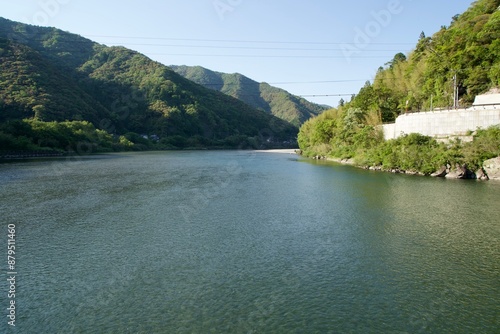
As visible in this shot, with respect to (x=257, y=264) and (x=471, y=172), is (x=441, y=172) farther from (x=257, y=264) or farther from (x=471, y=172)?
(x=257, y=264)

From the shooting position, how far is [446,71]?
35500 millimetres

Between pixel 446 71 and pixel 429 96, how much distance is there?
3547 millimetres

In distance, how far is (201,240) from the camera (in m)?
11.2

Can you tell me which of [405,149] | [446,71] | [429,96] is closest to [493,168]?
[405,149]

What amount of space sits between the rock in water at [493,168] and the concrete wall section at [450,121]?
3.46 meters

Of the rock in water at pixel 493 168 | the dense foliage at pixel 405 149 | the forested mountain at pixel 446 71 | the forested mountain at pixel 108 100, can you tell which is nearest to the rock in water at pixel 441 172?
the dense foliage at pixel 405 149

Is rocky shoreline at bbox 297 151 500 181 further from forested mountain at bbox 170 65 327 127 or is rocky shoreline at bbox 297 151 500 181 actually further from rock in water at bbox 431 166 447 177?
forested mountain at bbox 170 65 327 127

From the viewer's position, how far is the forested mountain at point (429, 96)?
26016 millimetres

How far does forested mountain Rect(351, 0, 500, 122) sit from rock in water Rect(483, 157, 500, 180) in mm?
11567

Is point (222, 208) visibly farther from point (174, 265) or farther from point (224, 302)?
point (224, 302)

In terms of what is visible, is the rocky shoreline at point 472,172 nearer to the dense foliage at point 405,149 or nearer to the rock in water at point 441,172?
the rock in water at point 441,172

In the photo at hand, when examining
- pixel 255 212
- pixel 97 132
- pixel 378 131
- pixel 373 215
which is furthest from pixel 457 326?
pixel 97 132

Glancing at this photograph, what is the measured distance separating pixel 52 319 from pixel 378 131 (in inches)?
1478

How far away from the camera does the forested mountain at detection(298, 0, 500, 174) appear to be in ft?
85.4
